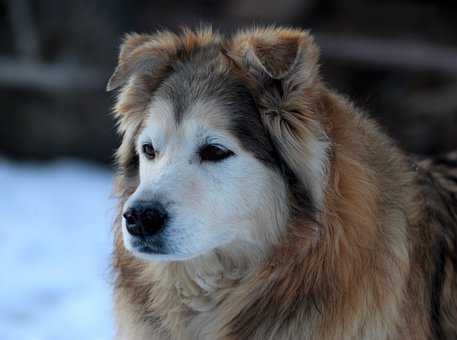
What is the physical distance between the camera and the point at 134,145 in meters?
3.85

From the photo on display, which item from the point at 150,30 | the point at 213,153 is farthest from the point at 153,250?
the point at 150,30

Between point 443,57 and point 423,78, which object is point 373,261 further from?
point 423,78

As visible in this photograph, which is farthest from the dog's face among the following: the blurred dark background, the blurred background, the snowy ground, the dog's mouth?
the blurred dark background

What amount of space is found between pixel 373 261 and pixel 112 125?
5.47m

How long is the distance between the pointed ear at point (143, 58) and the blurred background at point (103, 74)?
367 cm

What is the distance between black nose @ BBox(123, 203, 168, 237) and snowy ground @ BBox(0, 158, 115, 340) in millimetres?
761

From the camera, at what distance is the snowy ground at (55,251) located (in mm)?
5621

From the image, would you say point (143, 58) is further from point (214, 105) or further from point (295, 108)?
point (295, 108)

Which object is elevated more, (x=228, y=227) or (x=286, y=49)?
(x=286, y=49)

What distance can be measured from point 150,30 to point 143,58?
17.4 ft

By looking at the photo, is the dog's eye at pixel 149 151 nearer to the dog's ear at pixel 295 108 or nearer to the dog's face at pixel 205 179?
the dog's face at pixel 205 179

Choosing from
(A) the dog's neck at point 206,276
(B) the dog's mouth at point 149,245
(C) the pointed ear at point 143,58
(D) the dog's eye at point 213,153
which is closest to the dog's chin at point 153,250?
(B) the dog's mouth at point 149,245

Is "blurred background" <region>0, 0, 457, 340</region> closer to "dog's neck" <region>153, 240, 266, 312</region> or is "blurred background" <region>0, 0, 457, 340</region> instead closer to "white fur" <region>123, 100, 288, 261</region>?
"dog's neck" <region>153, 240, 266, 312</region>

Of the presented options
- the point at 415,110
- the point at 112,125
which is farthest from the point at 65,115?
the point at 415,110
